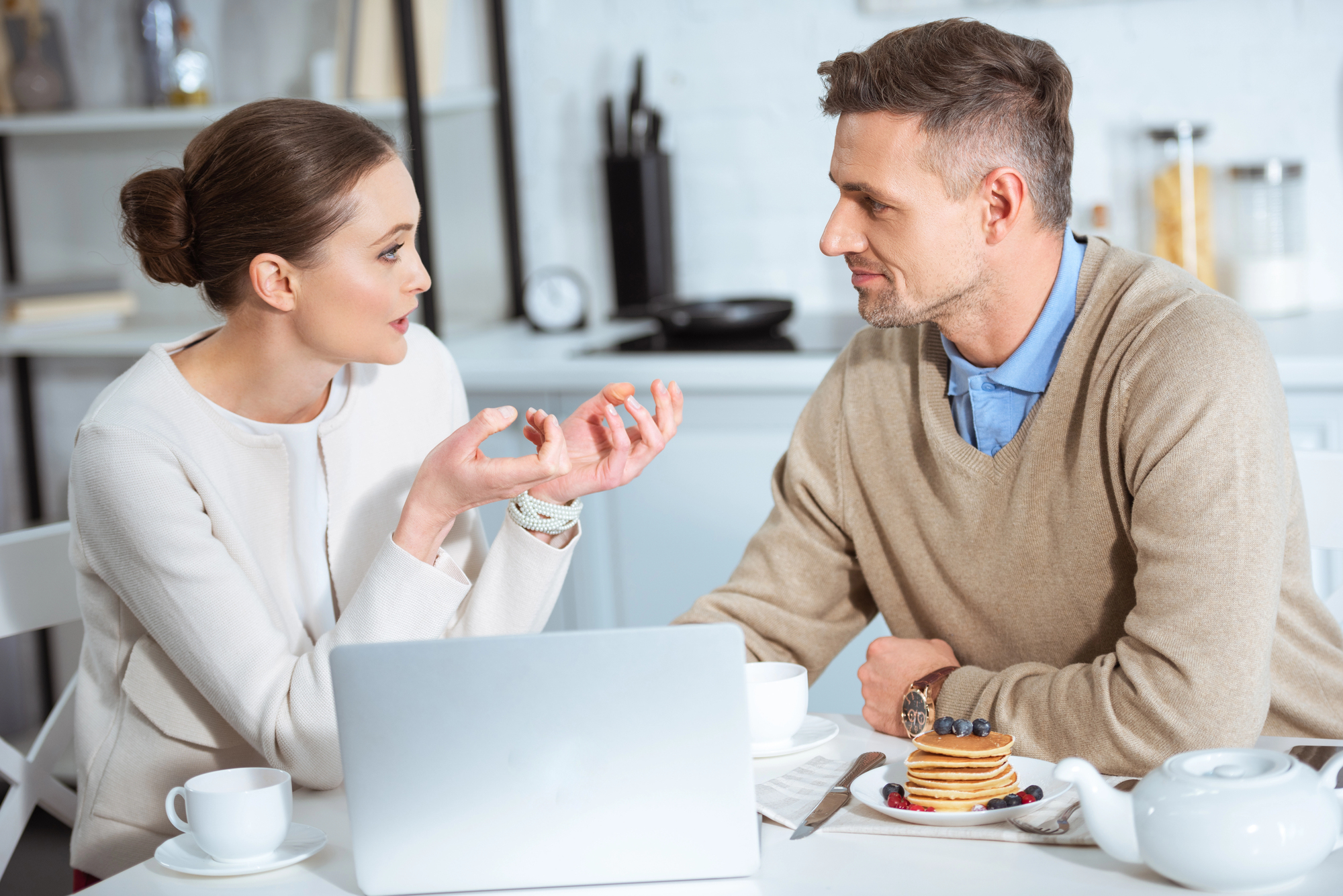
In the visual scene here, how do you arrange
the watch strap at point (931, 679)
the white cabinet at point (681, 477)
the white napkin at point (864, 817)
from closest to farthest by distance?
1. the white napkin at point (864, 817)
2. the watch strap at point (931, 679)
3. the white cabinet at point (681, 477)

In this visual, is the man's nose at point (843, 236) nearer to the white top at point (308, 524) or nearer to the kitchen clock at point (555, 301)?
the white top at point (308, 524)

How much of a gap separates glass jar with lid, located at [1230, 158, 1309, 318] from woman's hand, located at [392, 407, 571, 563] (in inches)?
63.0

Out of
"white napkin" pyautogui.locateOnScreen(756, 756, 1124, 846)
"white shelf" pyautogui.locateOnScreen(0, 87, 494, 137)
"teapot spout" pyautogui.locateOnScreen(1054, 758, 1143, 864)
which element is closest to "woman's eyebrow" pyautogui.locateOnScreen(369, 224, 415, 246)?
"white napkin" pyautogui.locateOnScreen(756, 756, 1124, 846)

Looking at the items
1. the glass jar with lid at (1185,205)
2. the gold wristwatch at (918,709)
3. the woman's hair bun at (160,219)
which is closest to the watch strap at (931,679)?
the gold wristwatch at (918,709)

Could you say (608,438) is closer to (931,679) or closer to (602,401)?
(602,401)

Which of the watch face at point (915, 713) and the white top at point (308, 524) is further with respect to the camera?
the white top at point (308, 524)

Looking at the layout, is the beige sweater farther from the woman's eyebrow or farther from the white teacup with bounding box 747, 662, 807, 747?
the woman's eyebrow

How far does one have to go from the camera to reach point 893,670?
3.93ft

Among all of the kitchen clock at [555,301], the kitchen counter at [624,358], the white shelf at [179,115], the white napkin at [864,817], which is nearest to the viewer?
the white napkin at [864,817]

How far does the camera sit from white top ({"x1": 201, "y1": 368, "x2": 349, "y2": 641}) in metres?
1.38

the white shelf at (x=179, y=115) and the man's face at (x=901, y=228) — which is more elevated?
the white shelf at (x=179, y=115)

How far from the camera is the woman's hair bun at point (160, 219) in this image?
132cm

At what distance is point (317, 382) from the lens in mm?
1409

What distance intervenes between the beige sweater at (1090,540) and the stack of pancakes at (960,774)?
6.6 inches
